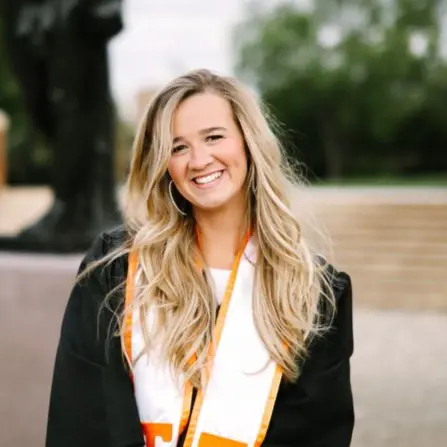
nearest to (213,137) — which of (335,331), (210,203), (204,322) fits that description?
(210,203)

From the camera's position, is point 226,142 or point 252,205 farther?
point 252,205

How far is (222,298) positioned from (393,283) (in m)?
6.98

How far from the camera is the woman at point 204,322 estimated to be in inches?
67.1

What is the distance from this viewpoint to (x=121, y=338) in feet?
5.55

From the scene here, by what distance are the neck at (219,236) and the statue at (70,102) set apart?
9.40ft

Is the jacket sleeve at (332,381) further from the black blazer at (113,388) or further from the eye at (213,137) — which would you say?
the eye at (213,137)

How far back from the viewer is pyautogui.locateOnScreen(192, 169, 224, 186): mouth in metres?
1.73

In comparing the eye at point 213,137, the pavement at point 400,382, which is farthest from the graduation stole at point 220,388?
the pavement at point 400,382

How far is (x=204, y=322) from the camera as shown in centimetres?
176

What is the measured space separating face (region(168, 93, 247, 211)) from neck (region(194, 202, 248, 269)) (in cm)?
8

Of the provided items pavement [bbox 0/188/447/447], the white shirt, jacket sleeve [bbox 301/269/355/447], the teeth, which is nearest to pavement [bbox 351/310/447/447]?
pavement [bbox 0/188/447/447]

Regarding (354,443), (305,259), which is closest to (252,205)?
(305,259)

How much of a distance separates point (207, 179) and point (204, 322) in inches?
13.0

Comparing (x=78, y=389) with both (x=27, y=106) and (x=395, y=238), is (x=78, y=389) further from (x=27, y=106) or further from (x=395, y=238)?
(x=395, y=238)
